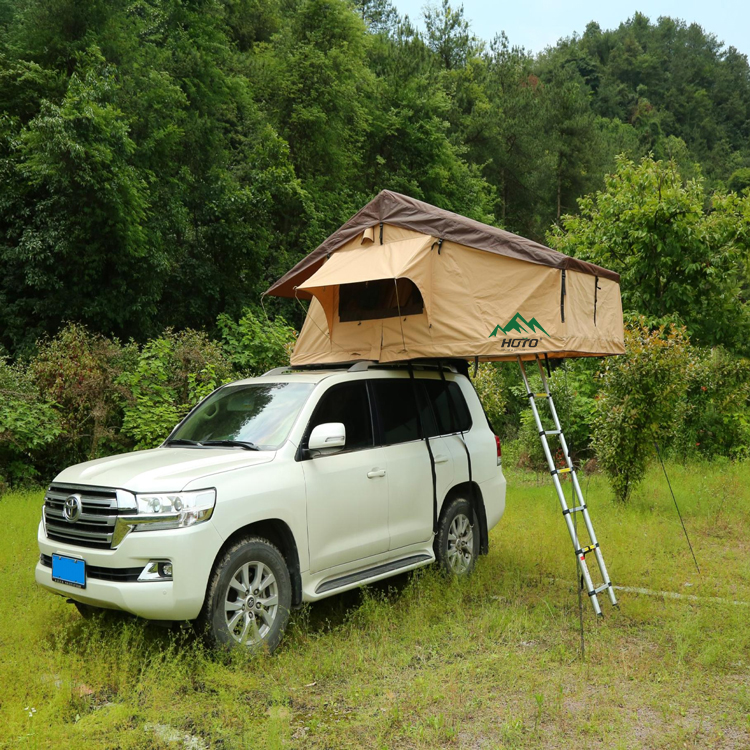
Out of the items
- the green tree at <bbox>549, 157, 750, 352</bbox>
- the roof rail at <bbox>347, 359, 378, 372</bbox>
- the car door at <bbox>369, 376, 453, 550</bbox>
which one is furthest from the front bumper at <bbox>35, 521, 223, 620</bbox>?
the green tree at <bbox>549, 157, 750, 352</bbox>

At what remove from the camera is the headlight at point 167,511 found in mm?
4707

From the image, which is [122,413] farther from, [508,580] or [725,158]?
[725,158]

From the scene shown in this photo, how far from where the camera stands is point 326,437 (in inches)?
213

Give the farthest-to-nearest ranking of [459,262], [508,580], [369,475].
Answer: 1. [508,580]
2. [459,262]
3. [369,475]

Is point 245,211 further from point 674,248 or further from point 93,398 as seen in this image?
point 674,248

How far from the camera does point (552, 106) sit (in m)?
40.6

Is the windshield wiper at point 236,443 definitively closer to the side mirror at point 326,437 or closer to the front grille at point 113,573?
the side mirror at point 326,437

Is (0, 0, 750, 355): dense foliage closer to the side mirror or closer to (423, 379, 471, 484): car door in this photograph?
(423, 379, 471, 484): car door

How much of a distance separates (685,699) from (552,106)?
40359mm

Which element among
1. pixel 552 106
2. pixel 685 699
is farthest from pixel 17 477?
pixel 552 106

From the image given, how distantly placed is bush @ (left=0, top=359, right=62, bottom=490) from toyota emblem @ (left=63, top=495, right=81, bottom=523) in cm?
661

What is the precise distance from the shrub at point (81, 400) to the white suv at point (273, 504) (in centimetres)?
649

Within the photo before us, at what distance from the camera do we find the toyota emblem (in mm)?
5008

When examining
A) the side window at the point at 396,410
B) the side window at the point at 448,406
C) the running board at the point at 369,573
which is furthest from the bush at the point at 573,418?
the running board at the point at 369,573
